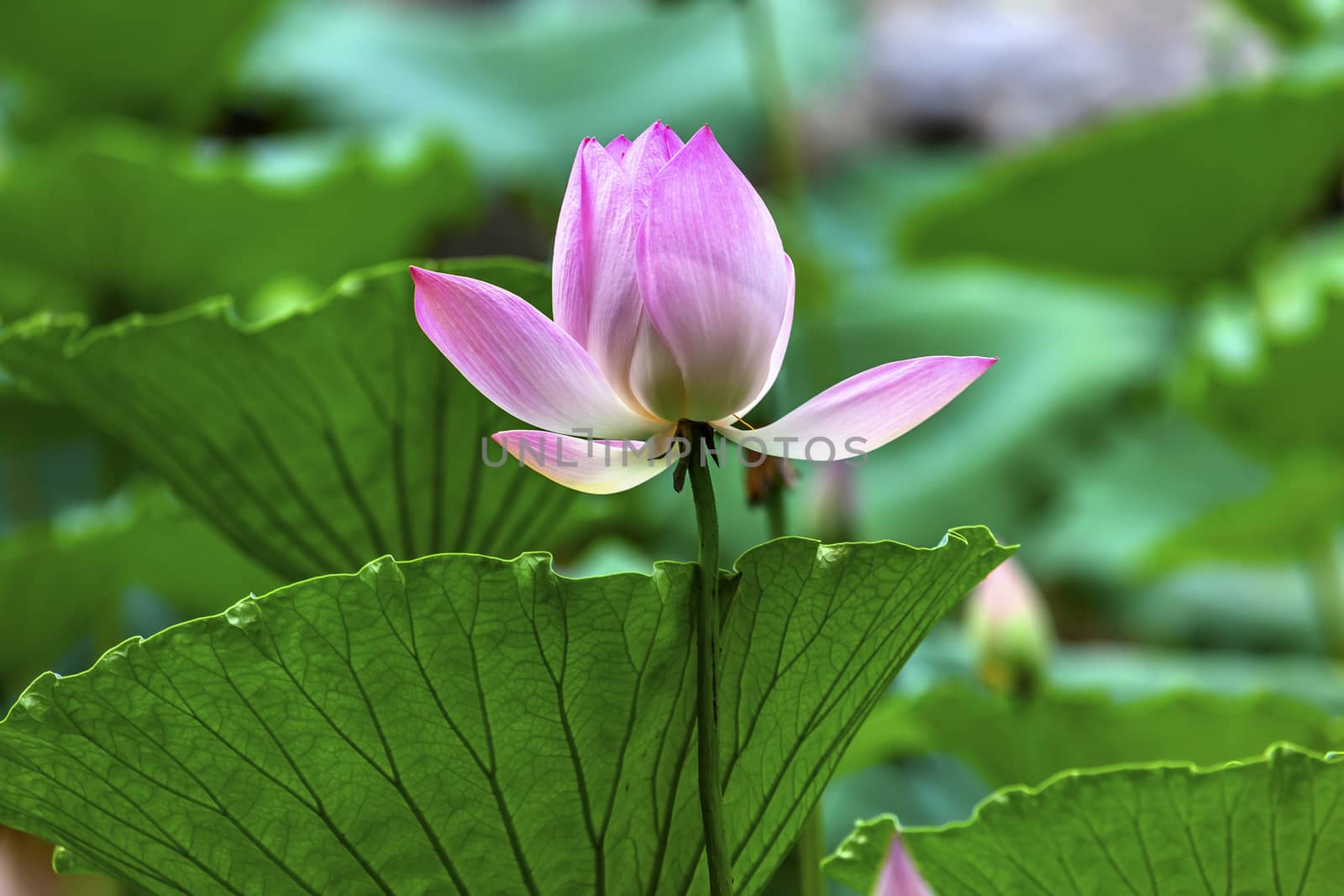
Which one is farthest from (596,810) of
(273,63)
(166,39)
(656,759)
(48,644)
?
(273,63)

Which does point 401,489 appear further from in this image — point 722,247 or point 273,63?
point 273,63

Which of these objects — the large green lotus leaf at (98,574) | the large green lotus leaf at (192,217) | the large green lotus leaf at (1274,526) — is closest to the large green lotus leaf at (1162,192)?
the large green lotus leaf at (1274,526)

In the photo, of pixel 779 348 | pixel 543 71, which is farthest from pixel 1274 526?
pixel 543 71

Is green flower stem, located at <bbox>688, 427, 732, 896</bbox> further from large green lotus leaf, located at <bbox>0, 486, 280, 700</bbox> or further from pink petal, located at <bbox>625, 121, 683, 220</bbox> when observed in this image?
large green lotus leaf, located at <bbox>0, 486, 280, 700</bbox>

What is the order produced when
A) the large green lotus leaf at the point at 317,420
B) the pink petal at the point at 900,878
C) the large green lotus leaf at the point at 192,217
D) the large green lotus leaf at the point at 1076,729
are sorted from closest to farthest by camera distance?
the pink petal at the point at 900,878 → the large green lotus leaf at the point at 317,420 → the large green lotus leaf at the point at 1076,729 → the large green lotus leaf at the point at 192,217

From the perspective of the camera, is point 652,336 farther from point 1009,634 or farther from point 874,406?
point 1009,634

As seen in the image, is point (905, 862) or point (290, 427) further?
point (290, 427)

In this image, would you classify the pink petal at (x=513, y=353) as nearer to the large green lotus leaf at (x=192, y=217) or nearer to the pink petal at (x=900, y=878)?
the pink petal at (x=900, y=878)
